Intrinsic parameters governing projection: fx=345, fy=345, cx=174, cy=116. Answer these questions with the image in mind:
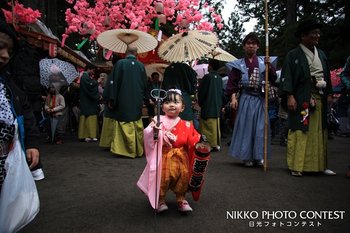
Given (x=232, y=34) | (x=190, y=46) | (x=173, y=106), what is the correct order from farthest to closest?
(x=232, y=34)
(x=190, y=46)
(x=173, y=106)

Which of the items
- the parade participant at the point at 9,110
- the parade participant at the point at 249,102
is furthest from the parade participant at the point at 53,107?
the parade participant at the point at 9,110

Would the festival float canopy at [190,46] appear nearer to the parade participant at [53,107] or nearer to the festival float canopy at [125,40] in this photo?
the festival float canopy at [125,40]

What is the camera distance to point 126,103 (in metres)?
6.00

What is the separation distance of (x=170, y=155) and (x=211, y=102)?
13.5 ft

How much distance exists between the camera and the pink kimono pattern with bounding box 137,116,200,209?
9.35ft

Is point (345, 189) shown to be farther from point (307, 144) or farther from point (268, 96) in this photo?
point (268, 96)

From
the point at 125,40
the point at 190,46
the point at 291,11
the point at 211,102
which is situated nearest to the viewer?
the point at 190,46

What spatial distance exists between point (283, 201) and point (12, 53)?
2657 millimetres

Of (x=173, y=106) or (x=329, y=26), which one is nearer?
(x=173, y=106)

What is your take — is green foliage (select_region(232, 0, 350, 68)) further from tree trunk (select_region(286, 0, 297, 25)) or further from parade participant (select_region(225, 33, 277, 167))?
parade participant (select_region(225, 33, 277, 167))

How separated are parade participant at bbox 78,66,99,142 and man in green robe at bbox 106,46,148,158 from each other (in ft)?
8.30

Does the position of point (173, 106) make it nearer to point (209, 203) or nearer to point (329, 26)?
point (209, 203)

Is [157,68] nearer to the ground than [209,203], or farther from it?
farther from it

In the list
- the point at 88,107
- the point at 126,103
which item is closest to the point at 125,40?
the point at 126,103
